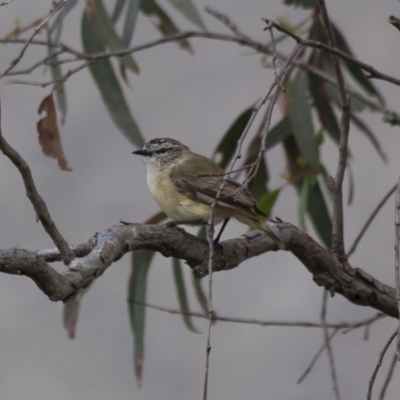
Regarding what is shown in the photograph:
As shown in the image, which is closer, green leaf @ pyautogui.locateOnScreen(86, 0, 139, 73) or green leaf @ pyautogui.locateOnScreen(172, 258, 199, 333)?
green leaf @ pyautogui.locateOnScreen(86, 0, 139, 73)

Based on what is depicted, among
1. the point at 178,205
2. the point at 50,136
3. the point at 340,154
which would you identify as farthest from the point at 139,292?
the point at 340,154

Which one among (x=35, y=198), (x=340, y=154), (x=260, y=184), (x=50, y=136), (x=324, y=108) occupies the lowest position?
(x=35, y=198)

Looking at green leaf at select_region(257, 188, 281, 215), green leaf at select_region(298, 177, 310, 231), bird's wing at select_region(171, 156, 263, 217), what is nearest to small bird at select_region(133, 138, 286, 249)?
bird's wing at select_region(171, 156, 263, 217)

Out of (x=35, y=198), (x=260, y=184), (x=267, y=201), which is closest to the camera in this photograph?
(x=35, y=198)

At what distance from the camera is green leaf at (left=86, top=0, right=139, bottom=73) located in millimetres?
3254

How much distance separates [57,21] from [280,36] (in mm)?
990

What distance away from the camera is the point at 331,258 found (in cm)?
268

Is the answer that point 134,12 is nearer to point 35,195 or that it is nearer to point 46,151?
point 46,151

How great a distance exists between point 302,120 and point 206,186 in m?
0.43

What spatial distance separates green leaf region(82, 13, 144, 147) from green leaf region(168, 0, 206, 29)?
0.32m

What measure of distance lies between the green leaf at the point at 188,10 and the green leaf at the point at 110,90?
32cm

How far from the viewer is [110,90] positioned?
11.0ft

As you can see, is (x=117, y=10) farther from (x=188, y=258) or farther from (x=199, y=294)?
(x=188, y=258)

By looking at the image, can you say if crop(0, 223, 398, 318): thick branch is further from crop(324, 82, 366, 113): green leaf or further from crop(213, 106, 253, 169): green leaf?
crop(324, 82, 366, 113): green leaf
